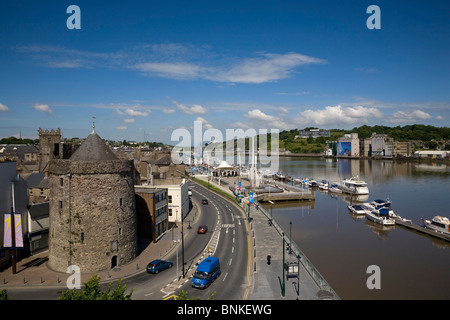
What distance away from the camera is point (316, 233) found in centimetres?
4844

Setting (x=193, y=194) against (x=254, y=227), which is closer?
(x=254, y=227)

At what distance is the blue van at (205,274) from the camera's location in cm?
2564

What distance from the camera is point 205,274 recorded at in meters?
26.1

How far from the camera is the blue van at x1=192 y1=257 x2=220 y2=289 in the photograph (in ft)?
84.1

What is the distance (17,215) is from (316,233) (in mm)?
40157

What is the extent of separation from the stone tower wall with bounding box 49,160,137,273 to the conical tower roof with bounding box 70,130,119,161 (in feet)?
4.37

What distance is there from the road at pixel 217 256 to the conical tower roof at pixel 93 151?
40.9 ft

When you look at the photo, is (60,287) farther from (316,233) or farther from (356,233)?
(356,233)

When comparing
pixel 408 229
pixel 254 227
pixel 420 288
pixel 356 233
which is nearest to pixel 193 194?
pixel 254 227

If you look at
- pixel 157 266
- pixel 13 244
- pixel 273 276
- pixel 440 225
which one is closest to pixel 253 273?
pixel 273 276

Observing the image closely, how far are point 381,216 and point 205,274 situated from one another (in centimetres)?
4230
